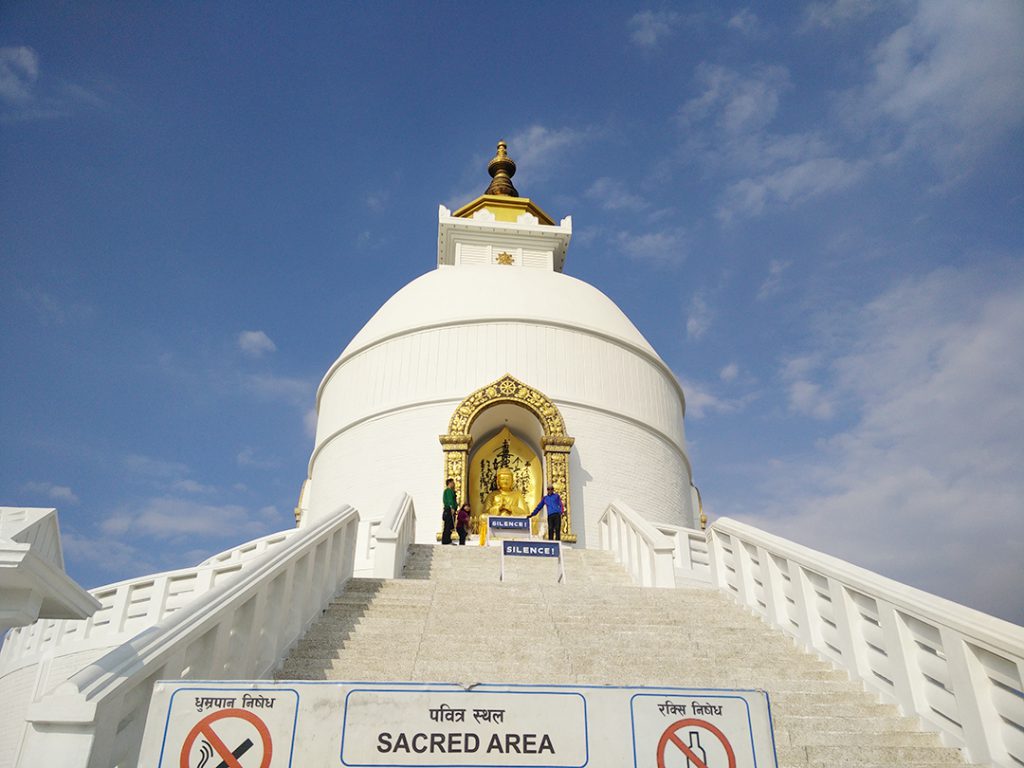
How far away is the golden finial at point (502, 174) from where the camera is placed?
28844 millimetres

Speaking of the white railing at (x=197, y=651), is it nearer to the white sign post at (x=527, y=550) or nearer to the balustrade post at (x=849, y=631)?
the white sign post at (x=527, y=550)

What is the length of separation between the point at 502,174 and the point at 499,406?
15.2 m

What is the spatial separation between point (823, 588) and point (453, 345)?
1298 centimetres

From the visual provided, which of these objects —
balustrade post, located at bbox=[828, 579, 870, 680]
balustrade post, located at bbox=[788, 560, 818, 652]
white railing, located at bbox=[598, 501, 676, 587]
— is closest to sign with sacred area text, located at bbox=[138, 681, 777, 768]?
balustrade post, located at bbox=[828, 579, 870, 680]

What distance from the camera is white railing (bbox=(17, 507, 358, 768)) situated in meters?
3.40

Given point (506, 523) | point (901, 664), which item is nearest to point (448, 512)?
point (506, 523)

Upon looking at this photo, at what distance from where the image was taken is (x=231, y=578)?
18.6 ft

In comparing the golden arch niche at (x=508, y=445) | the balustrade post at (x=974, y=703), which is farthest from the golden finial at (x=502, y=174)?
the balustrade post at (x=974, y=703)

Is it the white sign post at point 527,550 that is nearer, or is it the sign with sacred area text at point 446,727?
the sign with sacred area text at point 446,727

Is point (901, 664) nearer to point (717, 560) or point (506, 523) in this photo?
point (717, 560)

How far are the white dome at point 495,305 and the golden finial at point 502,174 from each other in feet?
25.8

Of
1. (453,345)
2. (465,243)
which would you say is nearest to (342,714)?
(453,345)

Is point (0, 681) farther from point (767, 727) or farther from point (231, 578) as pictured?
point (767, 727)

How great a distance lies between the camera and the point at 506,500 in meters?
17.6
